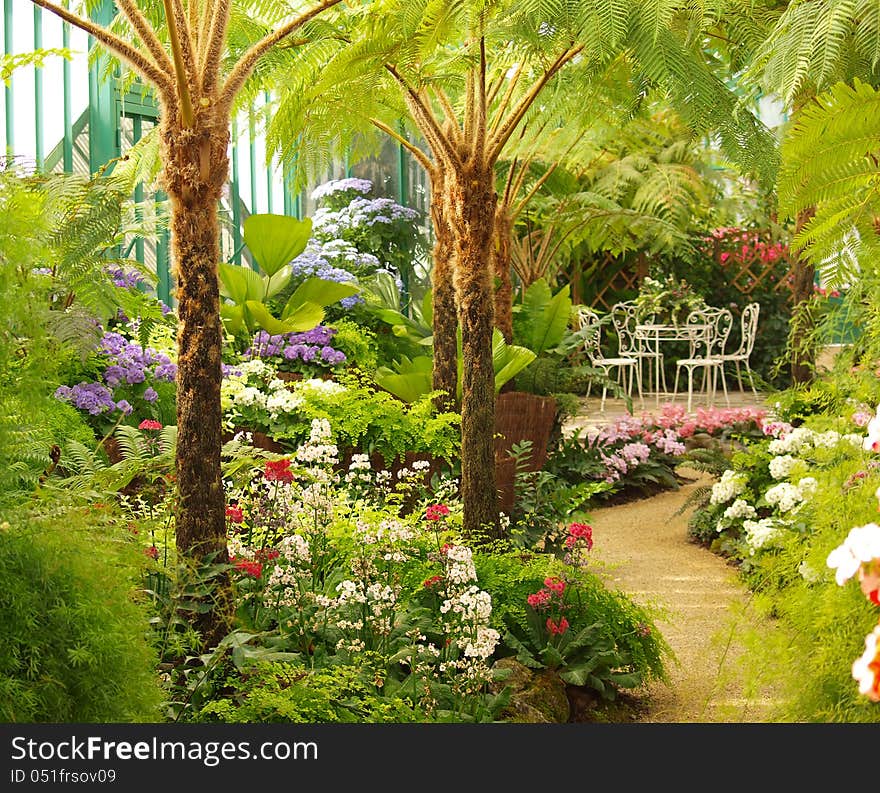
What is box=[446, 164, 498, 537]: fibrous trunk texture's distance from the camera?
322 cm

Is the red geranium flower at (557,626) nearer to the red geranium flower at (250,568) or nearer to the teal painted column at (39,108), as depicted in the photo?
the red geranium flower at (250,568)

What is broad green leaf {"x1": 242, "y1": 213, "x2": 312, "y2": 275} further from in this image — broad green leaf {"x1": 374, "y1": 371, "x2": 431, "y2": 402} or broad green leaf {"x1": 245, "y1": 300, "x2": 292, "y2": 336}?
broad green leaf {"x1": 374, "y1": 371, "x2": 431, "y2": 402}

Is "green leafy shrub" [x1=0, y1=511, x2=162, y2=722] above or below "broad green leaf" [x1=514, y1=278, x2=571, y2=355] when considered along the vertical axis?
below

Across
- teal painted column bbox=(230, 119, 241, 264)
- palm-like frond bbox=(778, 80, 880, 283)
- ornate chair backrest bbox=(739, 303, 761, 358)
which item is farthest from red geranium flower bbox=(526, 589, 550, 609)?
ornate chair backrest bbox=(739, 303, 761, 358)

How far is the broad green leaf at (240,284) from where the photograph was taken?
5.11 m

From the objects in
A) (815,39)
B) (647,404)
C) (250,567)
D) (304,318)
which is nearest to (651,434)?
(304,318)

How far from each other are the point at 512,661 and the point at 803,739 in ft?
3.72

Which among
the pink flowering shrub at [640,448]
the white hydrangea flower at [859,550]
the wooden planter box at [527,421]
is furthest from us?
the pink flowering shrub at [640,448]

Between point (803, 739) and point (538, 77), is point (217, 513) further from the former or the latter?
point (538, 77)

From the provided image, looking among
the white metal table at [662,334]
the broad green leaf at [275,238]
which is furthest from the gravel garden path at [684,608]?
the white metal table at [662,334]

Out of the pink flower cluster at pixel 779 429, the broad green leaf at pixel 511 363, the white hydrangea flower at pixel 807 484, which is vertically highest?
the broad green leaf at pixel 511 363

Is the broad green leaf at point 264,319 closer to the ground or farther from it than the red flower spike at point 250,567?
farther from it

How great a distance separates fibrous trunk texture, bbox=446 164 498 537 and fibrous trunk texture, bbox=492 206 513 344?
169 centimetres

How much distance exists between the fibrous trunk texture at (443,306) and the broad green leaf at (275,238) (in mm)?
1197
